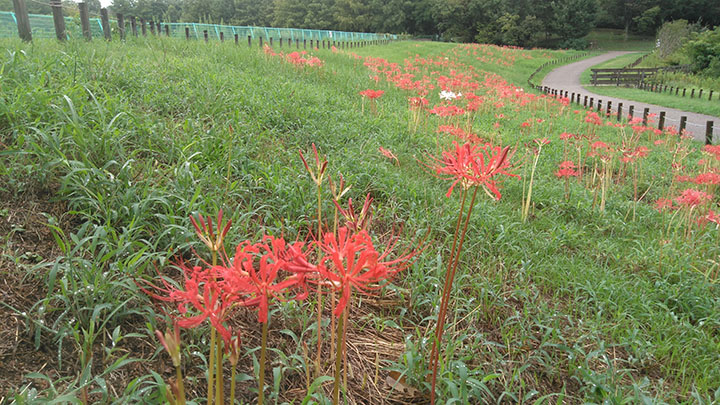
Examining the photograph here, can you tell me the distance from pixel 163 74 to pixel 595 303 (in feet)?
→ 15.9

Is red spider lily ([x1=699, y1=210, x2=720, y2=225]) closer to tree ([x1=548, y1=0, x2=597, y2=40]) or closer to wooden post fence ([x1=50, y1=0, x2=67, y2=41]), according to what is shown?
wooden post fence ([x1=50, y1=0, x2=67, y2=41])

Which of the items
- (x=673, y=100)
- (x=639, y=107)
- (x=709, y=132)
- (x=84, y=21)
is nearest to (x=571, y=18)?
(x=673, y=100)

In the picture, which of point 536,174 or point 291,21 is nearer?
point 536,174

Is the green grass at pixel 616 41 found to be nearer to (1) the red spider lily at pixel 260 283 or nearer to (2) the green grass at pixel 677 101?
(2) the green grass at pixel 677 101

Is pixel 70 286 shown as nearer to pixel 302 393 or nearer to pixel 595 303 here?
pixel 302 393

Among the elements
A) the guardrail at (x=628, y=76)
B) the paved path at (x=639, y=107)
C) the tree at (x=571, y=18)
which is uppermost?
the tree at (x=571, y=18)

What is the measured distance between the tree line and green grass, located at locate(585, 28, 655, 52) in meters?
1.15

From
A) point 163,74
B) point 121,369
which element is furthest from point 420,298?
point 163,74

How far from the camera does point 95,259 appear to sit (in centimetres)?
201

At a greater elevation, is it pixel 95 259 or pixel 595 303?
pixel 95 259

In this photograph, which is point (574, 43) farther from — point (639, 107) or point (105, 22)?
point (105, 22)

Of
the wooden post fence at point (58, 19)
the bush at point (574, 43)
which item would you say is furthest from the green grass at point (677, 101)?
the bush at point (574, 43)

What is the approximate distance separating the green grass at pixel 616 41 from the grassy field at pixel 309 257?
5704 centimetres

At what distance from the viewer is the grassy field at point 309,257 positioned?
5.69 feet
